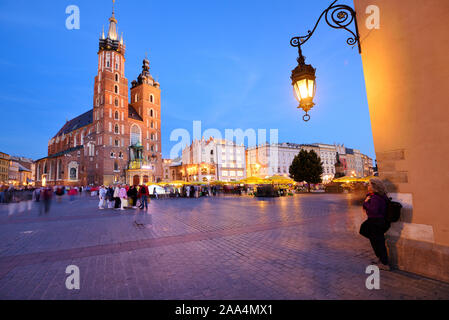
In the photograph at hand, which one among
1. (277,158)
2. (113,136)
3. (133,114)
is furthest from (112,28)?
(277,158)

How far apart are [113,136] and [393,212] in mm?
54758

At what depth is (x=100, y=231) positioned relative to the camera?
7.20 metres

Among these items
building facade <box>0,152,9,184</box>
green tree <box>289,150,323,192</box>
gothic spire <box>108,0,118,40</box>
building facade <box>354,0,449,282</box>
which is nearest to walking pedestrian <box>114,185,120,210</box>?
building facade <box>354,0,449,282</box>

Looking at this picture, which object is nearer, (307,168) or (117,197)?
(117,197)

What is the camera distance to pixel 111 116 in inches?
1962

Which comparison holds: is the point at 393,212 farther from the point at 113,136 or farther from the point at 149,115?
the point at 149,115

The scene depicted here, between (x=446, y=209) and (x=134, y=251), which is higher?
(x=446, y=209)

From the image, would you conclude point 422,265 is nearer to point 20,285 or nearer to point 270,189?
point 20,285

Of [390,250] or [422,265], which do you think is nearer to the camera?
[422,265]

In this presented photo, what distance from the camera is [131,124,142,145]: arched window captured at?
174ft

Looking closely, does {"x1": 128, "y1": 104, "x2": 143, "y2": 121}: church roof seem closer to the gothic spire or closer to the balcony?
the balcony

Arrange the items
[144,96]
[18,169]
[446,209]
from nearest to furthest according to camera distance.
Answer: [446,209]
[144,96]
[18,169]
